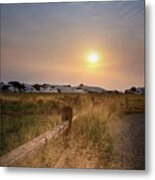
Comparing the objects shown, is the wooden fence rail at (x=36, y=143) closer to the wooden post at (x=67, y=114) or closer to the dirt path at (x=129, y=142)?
the wooden post at (x=67, y=114)

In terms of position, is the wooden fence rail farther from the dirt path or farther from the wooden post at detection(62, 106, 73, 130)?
the dirt path

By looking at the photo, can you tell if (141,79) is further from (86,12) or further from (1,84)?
(1,84)

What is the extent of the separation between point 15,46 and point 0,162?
513 millimetres

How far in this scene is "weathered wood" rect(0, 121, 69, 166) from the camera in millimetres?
1819

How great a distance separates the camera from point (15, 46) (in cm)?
185

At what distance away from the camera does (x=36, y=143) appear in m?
1.82

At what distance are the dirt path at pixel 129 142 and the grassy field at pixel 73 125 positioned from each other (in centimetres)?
2

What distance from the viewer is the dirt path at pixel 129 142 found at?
1760 mm

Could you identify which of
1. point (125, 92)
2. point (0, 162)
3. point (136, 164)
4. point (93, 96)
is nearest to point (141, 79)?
point (125, 92)

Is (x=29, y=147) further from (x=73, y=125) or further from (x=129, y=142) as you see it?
(x=129, y=142)

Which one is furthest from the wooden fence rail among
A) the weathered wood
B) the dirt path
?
the dirt path

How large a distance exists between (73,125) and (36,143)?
18 centimetres

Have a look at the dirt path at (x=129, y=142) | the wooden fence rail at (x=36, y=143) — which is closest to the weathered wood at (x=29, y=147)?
the wooden fence rail at (x=36, y=143)

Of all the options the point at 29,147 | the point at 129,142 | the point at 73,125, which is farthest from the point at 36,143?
the point at 129,142
